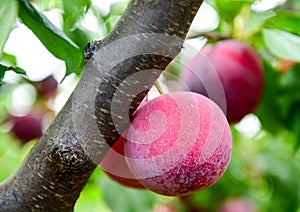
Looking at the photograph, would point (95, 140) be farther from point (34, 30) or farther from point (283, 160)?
point (283, 160)

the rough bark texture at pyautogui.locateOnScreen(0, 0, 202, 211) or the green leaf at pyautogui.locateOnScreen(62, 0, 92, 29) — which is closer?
the rough bark texture at pyautogui.locateOnScreen(0, 0, 202, 211)

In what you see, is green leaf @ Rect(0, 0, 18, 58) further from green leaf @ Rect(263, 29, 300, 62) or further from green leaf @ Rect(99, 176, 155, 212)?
green leaf @ Rect(99, 176, 155, 212)

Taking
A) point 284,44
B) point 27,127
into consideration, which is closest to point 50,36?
point 284,44

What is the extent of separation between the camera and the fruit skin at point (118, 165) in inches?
29.5

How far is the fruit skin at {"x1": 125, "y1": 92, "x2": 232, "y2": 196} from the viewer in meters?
0.64

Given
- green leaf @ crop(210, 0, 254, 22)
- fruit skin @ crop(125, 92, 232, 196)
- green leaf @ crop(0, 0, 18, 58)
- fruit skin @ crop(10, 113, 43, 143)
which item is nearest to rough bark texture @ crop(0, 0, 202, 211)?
fruit skin @ crop(125, 92, 232, 196)

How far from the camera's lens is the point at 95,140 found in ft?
2.00

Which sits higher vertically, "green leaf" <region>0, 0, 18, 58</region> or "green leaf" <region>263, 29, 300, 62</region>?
"green leaf" <region>0, 0, 18, 58</region>

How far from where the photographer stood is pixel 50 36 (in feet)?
2.52

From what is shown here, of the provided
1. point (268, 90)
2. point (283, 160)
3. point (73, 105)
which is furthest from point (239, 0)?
point (73, 105)

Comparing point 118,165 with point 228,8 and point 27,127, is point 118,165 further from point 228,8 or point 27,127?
point 27,127

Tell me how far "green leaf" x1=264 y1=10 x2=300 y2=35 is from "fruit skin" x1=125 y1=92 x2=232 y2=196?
517 millimetres

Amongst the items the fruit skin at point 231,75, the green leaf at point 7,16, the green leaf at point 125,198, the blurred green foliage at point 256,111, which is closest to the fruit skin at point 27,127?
the blurred green foliage at point 256,111

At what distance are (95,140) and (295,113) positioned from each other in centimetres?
70
